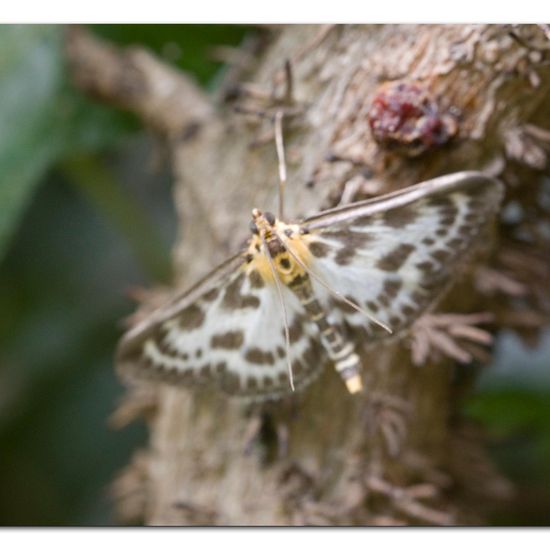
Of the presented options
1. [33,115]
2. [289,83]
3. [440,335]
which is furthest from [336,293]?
[33,115]

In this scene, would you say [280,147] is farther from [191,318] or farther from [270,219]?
[191,318]

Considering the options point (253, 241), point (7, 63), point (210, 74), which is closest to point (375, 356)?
point (253, 241)

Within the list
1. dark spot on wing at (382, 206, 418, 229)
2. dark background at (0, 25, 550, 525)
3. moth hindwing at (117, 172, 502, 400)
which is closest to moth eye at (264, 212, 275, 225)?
moth hindwing at (117, 172, 502, 400)

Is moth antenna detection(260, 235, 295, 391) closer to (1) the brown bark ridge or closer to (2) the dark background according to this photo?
(1) the brown bark ridge

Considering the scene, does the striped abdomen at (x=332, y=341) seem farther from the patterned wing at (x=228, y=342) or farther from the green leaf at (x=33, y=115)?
the green leaf at (x=33, y=115)

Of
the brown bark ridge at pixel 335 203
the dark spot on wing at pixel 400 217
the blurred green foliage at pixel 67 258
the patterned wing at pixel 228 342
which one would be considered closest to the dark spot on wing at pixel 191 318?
the patterned wing at pixel 228 342

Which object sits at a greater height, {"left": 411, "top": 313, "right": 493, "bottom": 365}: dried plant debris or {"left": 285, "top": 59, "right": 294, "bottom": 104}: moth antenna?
{"left": 285, "top": 59, "right": 294, "bottom": 104}: moth antenna
